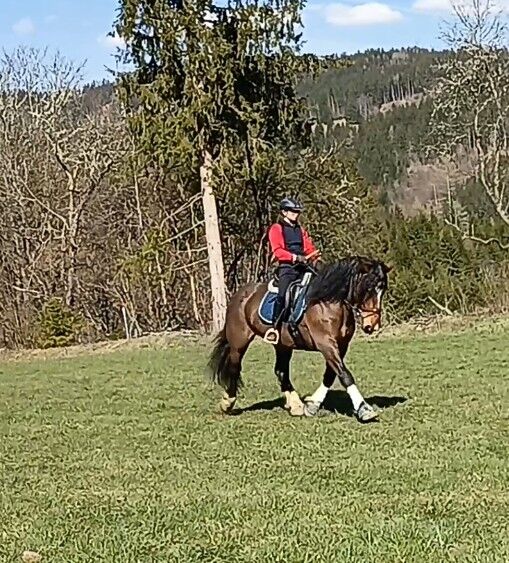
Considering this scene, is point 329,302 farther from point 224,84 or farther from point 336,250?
point 336,250

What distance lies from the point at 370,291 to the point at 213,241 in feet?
50.2

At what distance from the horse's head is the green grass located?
104 cm

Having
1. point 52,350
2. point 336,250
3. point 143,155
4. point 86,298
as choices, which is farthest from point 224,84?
point 86,298

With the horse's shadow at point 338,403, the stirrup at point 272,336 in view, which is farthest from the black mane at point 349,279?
the horse's shadow at point 338,403

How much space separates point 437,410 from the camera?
1111cm

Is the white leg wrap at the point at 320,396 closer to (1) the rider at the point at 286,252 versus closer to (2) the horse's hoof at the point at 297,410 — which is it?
(2) the horse's hoof at the point at 297,410

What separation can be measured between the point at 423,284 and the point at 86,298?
13.1 m

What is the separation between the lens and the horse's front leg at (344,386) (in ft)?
34.0

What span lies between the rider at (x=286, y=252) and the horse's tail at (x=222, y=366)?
29.3 inches

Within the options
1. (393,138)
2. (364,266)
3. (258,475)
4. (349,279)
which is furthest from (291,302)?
(393,138)

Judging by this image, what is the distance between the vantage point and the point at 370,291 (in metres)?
10.5

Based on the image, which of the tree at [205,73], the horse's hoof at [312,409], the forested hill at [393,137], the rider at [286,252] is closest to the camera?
the rider at [286,252]

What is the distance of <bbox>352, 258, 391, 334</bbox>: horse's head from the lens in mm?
10461

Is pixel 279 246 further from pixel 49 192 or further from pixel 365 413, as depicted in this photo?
pixel 49 192
